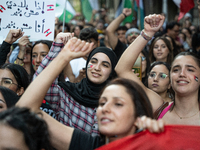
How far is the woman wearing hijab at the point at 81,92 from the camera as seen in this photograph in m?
2.73

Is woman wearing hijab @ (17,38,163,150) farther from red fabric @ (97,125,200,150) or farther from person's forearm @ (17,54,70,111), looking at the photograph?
red fabric @ (97,125,200,150)

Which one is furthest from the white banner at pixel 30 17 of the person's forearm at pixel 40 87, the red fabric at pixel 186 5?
the red fabric at pixel 186 5

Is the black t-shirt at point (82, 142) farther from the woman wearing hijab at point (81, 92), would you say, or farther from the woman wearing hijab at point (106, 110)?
the woman wearing hijab at point (81, 92)

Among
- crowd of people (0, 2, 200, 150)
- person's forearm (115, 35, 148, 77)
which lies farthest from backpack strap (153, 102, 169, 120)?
person's forearm (115, 35, 148, 77)

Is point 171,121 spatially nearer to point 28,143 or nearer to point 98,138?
point 98,138

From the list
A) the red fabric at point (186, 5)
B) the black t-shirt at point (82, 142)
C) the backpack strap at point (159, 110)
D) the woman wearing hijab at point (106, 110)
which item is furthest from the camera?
the red fabric at point (186, 5)

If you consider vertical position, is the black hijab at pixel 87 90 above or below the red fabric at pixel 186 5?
below

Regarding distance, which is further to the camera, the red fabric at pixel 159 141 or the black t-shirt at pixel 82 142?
the black t-shirt at pixel 82 142

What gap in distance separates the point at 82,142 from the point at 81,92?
3.21 feet

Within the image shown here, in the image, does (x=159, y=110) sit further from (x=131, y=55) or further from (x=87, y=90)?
(x=87, y=90)

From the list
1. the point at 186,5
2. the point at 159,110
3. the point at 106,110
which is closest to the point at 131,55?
the point at 159,110

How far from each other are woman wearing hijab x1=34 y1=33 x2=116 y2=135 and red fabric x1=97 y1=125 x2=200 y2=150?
0.89 meters

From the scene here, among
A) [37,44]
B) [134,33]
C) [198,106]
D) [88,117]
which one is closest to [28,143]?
[88,117]

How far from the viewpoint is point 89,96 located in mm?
2943
